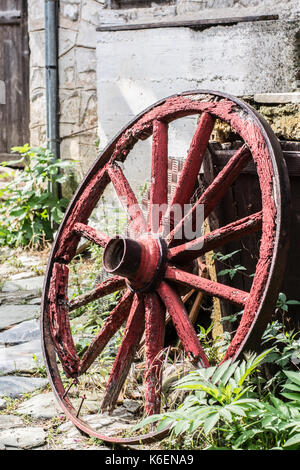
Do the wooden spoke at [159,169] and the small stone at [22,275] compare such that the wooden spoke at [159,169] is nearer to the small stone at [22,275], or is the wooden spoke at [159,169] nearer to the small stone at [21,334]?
the small stone at [21,334]

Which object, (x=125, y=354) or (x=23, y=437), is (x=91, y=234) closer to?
(x=125, y=354)

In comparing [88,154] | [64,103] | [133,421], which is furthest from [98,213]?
[133,421]

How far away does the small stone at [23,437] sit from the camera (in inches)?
105

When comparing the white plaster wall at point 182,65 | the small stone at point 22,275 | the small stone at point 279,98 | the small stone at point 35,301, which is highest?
the white plaster wall at point 182,65

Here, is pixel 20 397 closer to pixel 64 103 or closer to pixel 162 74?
pixel 162 74

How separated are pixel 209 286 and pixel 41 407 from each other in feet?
3.45

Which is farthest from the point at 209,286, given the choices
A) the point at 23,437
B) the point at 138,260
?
the point at 23,437

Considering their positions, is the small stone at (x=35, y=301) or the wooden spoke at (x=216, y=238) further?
the small stone at (x=35, y=301)

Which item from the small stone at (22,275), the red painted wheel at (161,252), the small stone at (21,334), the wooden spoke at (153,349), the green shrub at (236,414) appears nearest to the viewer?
the green shrub at (236,414)

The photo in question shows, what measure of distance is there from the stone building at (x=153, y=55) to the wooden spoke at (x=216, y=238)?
6.44ft

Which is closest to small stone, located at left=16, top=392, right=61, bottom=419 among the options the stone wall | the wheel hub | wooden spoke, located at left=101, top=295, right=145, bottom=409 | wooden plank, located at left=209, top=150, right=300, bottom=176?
wooden spoke, located at left=101, top=295, right=145, bottom=409

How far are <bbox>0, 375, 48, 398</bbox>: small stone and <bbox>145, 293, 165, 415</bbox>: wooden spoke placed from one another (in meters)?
0.88

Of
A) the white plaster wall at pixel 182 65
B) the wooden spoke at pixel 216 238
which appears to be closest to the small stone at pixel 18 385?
the wooden spoke at pixel 216 238

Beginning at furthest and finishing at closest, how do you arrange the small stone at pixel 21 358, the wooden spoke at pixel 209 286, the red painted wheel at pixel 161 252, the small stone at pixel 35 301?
the small stone at pixel 35 301 → the small stone at pixel 21 358 → the wooden spoke at pixel 209 286 → the red painted wheel at pixel 161 252
